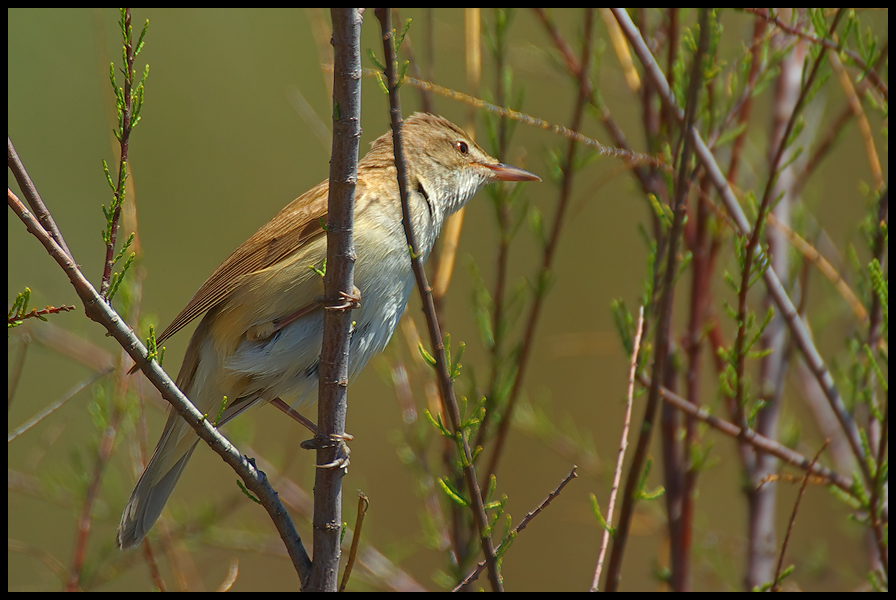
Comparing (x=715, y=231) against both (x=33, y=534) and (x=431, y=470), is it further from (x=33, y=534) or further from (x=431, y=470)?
(x=33, y=534)

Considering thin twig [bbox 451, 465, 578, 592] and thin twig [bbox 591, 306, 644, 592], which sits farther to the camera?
thin twig [bbox 591, 306, 644, 592]

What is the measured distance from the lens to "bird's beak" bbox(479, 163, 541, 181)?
317 cm

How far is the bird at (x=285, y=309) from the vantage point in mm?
2646

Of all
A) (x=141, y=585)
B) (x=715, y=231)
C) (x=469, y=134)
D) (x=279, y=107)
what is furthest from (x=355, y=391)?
(x=715, y=231)

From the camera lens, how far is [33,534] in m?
5.33

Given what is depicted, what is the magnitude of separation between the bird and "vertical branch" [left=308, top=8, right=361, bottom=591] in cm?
43

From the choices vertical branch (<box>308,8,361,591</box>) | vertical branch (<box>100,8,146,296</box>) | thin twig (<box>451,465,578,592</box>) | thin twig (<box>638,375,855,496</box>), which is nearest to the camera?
vertical branch (<box>100,8,146,296</box>)

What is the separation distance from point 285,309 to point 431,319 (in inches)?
39.0

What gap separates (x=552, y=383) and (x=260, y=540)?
281cm

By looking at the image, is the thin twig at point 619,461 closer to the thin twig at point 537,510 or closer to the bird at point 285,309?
the thin twig at point 537,510

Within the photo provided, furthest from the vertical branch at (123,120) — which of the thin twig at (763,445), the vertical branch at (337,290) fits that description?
the thin twig at (763,445)

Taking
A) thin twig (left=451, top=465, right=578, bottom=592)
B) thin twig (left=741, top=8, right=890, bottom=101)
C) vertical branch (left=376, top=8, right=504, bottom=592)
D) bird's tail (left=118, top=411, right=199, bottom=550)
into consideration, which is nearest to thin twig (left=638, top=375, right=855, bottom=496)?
thin twig (left=451, top=465, right=578, bottom=592)

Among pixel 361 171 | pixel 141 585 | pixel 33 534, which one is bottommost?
pixel 141 585

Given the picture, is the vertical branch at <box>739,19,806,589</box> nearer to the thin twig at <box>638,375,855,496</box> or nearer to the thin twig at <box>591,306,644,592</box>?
the thin twig at <box>638,375,855,496</box>
